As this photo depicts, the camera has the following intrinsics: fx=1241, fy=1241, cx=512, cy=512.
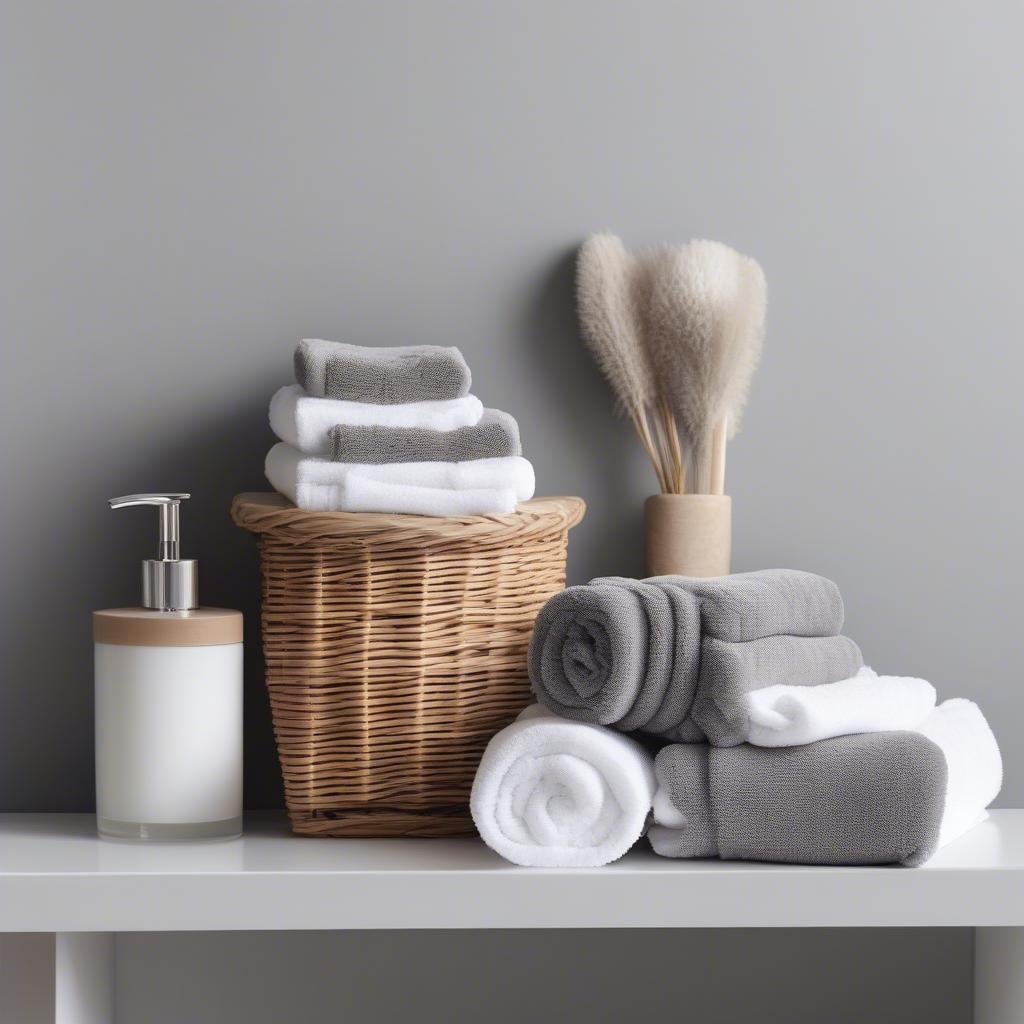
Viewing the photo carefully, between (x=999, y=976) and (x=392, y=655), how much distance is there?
513 mm

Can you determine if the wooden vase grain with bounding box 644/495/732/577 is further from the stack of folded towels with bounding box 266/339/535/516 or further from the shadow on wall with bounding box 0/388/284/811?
the shadow on wall with bounding box 0/388/284/811

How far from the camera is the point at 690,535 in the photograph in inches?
40.3

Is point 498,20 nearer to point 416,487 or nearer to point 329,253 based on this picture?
point 329,253

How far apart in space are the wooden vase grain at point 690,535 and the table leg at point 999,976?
0.35 m

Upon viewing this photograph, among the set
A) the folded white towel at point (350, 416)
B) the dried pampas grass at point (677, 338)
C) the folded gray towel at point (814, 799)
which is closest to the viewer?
the folded gray towel at point (814, 799)

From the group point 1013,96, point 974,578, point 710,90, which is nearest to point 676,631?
point 974,578

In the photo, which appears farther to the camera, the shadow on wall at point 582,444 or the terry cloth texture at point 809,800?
the shadow on wall at point 582,444

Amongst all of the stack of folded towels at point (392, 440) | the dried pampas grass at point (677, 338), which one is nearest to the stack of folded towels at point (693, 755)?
the stack of folded towels at point (392, 440)

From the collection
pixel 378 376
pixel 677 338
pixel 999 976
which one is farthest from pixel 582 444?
pixel 999 976

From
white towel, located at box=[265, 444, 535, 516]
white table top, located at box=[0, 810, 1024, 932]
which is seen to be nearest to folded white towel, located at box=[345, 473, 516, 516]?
white towel, located at box=[265, 444, 535, 516]

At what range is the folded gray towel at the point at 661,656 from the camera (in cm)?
82

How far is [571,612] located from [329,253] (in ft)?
1.39

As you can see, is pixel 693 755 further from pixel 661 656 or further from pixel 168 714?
pixel 168 714

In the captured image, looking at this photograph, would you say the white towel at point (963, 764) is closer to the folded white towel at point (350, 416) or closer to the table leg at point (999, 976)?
the table leg at point (999, 976)
